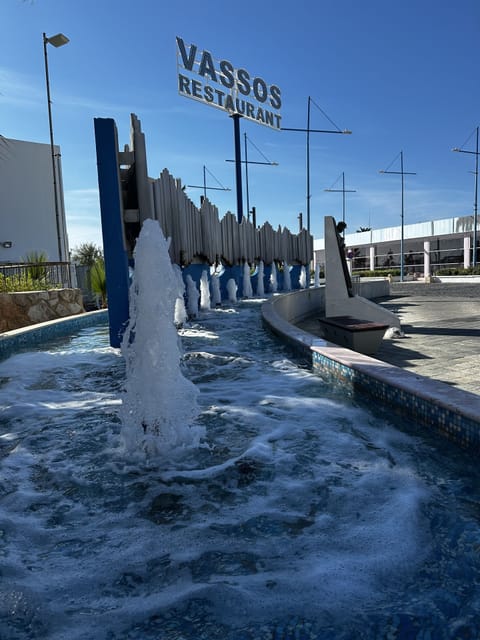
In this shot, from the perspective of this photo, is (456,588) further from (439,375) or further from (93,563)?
(439,375)

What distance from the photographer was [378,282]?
20.8 m

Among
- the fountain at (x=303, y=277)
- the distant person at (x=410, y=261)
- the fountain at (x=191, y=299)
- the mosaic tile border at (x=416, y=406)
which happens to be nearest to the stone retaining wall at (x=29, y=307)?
the fountain at (x=191, y=299)

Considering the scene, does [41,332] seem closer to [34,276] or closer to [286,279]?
[34,276]

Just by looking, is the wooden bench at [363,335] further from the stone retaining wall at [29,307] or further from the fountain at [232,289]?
the fountain at [232,289]

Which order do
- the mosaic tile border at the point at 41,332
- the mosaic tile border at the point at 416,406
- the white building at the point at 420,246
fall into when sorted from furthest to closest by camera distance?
the white building at the point at 420,246, the mosaic tile border at the point at 41,332, the mosaic tile border at the point at 416,406

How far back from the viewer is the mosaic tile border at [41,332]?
311 inches

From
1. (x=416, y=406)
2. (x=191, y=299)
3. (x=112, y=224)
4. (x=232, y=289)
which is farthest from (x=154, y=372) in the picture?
(x=232, y=289)

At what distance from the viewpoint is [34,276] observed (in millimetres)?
13211

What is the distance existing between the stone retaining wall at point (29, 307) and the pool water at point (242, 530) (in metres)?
6.96

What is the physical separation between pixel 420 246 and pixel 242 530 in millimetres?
45896

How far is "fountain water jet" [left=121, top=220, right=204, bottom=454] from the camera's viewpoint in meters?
3.61

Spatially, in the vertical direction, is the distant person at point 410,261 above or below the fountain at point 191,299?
above

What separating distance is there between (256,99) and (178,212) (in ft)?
63.4

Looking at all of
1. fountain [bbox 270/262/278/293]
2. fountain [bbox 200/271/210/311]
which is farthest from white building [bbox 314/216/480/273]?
fountain [bbox 200/271/210/311]
